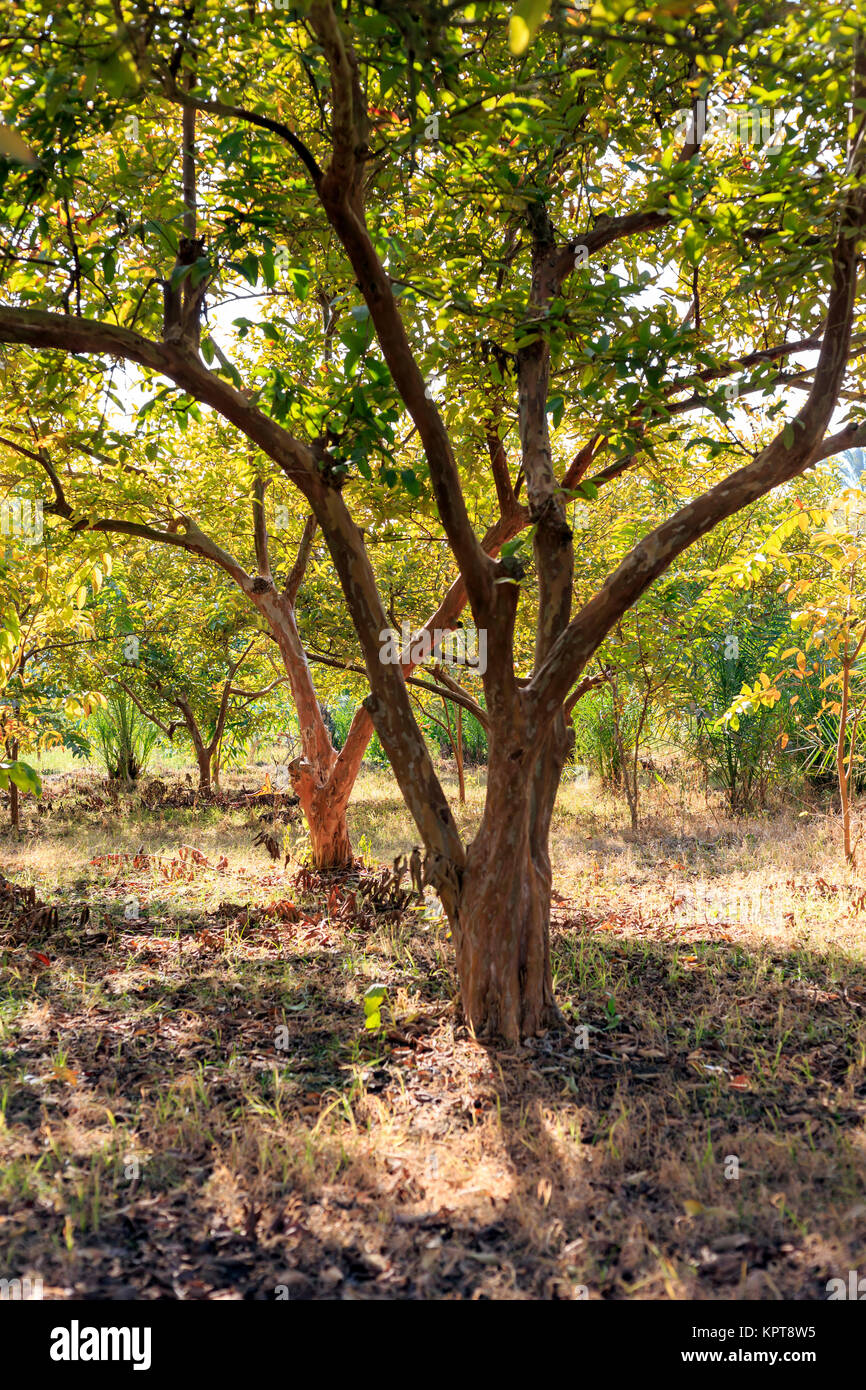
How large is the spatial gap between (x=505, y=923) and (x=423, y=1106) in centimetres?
78

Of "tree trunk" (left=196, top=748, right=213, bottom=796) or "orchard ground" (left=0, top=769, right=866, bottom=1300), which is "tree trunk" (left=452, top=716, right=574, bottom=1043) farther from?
"tree trunk" (left=196, top=748, right=213, bottom=796)

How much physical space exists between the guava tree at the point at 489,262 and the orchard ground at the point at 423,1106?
603 mm

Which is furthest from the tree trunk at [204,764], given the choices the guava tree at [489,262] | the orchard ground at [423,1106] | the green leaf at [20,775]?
the green leaf at [20,775]

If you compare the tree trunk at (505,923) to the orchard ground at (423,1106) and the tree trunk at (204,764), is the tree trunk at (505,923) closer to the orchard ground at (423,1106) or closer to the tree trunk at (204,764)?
the orchard ground at (423,1106)

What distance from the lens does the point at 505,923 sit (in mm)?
3504

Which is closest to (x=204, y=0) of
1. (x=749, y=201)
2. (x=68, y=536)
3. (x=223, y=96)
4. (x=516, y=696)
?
(x=223, y=96)

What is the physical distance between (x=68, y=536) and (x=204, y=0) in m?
3.73

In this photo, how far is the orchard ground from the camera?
2195 millimetres

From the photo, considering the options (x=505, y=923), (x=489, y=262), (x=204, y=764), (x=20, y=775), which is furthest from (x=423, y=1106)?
(x=204, y=764)

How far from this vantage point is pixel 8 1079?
322 cm

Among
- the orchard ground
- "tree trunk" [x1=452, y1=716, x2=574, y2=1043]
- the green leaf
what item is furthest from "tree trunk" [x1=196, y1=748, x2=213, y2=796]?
the green leaf

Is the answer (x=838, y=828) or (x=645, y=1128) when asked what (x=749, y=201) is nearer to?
(x=645, y=1128)

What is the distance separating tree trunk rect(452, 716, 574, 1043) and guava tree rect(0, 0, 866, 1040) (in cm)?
1

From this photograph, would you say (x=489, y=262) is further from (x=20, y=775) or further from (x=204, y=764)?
(x=204, y=764)
